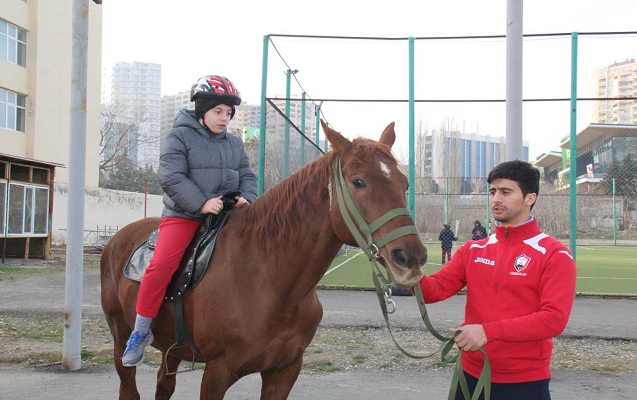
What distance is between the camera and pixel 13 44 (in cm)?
2869

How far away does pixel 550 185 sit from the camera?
58.9 ft

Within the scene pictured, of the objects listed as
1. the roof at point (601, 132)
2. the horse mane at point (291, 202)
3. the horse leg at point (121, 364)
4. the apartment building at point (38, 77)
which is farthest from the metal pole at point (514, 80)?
the apartment building at point (38, 77)

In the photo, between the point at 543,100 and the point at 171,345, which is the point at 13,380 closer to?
the point at 171,345

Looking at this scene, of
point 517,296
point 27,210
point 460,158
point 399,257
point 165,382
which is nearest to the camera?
point 399,257

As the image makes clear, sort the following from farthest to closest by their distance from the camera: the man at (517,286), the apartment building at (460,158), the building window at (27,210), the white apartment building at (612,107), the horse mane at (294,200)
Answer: the building window at (27,210) < the apartment building at (460,158) < the white apartment building at (612,107) < the horse mane at (294,200) < the man at (517,286)

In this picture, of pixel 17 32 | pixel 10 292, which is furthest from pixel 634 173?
pixel 17 32

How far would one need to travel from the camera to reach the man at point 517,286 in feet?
8.24

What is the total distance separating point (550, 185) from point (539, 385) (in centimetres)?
1661

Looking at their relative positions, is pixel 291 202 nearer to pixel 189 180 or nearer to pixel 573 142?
pixel 189 180

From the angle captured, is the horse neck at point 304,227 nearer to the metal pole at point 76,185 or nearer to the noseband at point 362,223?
the noseband at point 362,223

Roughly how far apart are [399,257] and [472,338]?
1.52 feet

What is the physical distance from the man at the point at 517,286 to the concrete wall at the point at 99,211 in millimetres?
25948

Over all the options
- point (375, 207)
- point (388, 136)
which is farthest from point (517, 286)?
point (388, 136)

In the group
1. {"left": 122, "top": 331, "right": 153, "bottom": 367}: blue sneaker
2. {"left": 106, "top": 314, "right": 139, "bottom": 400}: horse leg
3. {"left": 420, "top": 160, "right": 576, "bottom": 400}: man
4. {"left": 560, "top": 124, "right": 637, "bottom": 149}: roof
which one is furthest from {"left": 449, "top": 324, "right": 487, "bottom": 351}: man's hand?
{"left": 560, "top": 124, "right": 637, "bottom": 149}: roof
